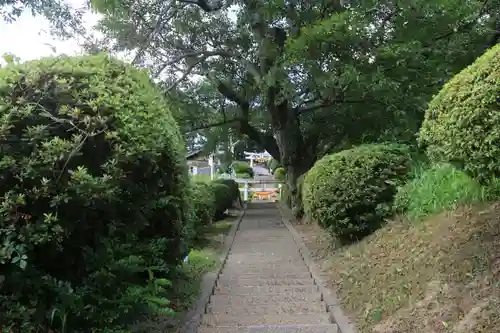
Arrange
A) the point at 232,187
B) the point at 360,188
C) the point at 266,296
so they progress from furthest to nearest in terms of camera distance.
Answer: the point at 232,187 → the point at 360,188 → the point at 266,296

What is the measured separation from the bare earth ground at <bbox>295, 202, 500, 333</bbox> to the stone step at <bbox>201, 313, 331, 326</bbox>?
0.39 metres

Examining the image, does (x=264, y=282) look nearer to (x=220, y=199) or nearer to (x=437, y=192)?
(x=437, y=192)

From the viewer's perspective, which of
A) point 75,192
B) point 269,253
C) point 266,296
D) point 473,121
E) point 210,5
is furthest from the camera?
point 210,5

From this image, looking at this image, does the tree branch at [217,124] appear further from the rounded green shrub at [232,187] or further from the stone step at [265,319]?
the stone step at [265,319]

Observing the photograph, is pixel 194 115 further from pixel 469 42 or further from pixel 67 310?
pixel 67 310

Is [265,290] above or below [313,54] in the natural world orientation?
below

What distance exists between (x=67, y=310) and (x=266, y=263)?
5945 millimetres

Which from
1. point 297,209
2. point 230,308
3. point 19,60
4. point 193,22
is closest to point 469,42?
point 297,209

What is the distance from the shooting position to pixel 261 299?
6.31 meters

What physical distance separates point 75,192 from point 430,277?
3.47m

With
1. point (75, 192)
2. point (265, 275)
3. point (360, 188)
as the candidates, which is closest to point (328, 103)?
point (360, 188)

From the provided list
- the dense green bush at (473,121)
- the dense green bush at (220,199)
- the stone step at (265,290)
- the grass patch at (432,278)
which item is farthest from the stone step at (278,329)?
the dense green bush at (220,199)

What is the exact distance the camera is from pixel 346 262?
7.53m

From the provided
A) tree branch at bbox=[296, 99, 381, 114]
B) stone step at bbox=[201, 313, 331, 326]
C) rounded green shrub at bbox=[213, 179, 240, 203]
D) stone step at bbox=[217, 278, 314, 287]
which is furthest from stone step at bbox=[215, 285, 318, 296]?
rounded green shrub at bbox=[213, 179, 240, 203]
